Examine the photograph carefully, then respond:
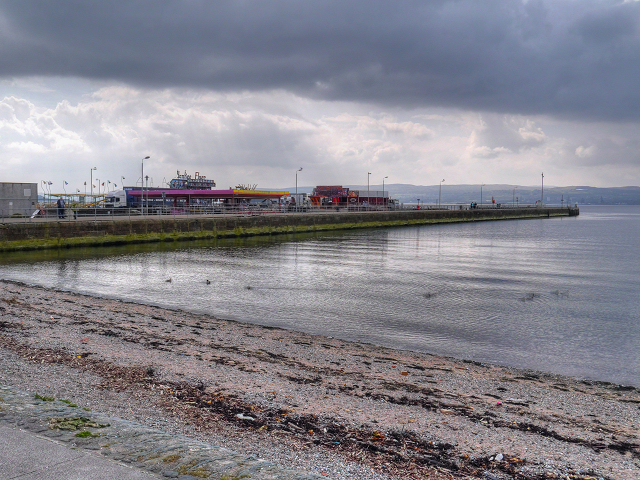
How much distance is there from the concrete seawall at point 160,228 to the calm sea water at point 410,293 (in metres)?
3.06

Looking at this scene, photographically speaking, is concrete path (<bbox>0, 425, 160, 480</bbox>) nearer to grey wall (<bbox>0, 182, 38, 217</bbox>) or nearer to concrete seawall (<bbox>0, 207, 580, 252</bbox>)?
concrete seawall (<bbox>0, 207, 580, 252</bbox>)

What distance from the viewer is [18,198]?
146ft

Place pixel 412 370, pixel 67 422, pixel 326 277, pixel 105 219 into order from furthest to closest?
pixel 105 219 < pixel 326 277 < pixel 412 370 < pixel 67 422

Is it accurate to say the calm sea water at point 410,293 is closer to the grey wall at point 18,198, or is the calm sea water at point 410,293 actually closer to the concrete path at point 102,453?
the concrete path at point 102,453

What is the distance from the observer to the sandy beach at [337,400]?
19.8ft

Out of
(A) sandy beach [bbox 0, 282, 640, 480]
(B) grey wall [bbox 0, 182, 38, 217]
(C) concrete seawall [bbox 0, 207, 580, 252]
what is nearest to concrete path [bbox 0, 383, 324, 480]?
(A) sandy beach [bbox 0, 282, 640, 480]

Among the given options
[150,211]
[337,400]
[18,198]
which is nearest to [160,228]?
[18,198]

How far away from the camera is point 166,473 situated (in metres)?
4.54

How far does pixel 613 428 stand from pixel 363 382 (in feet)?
13.4

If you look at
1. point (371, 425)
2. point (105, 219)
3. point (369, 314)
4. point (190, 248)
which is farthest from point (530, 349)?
point (105, 219)

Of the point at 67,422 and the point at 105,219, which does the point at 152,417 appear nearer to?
the point at 67,422

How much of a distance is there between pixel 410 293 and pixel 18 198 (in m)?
37.2

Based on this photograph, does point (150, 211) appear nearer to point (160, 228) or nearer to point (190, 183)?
point (160, 228)

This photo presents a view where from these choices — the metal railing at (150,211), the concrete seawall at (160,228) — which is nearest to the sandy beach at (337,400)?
the concrete seawall at (160,228)
